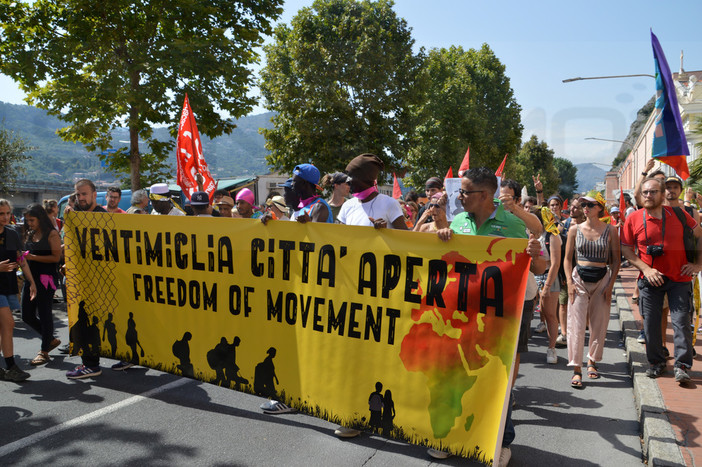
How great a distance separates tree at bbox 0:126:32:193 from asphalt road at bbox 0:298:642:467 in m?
33.3

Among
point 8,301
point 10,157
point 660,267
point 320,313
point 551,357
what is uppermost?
point 10,157

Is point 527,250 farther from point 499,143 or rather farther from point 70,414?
point 499,143

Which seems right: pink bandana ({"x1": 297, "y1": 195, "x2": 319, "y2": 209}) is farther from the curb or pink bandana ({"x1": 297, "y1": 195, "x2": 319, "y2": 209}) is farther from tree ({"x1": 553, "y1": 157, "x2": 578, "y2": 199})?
tree ({"x1": 553, "y1": 157, "x2": 578, "y2": 199})

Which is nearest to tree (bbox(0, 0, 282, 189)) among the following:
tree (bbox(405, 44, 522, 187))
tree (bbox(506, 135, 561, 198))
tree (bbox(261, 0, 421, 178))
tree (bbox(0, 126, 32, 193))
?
tree (bbox(261, 0, 421, 178))

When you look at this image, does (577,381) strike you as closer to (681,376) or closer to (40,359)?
(681,376)

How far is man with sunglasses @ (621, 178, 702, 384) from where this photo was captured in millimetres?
5578

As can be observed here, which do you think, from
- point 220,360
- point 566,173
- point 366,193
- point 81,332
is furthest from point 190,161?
point 566,173

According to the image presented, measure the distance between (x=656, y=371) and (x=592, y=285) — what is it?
1.00 metres

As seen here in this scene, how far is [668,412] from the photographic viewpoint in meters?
4.60

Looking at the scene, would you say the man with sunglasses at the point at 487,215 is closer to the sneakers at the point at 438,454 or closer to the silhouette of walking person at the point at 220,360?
the sneakers at the point at 438,454

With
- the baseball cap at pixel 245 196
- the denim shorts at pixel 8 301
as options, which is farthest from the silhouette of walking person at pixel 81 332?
the baseball cap at pixel 245 196

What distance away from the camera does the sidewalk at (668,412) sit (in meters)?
3.77

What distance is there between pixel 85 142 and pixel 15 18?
118 inches

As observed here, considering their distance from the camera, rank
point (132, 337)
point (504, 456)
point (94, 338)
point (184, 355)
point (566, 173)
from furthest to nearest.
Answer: point (566, 173) → point (94, 338) → point (132, 337) → point (184, 355) → point (504, 456)
